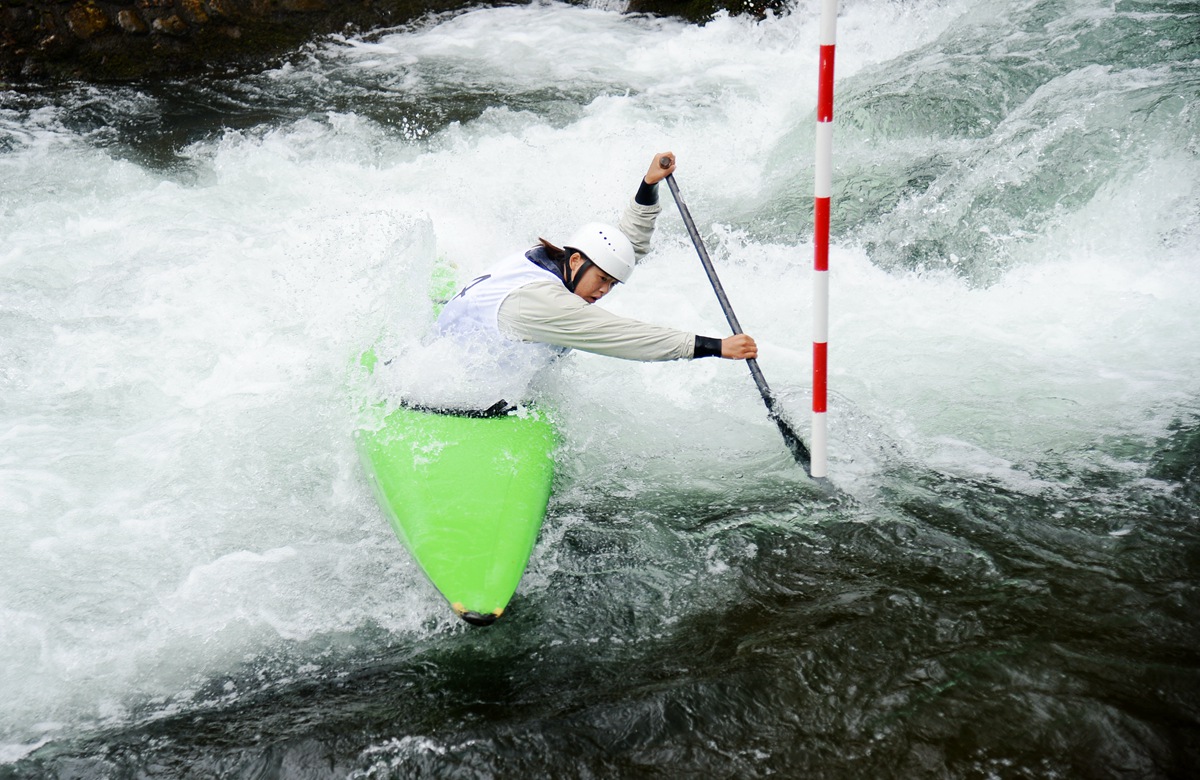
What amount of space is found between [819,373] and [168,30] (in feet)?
23.6

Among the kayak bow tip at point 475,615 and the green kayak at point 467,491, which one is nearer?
the kayak bow tip at point 475,615

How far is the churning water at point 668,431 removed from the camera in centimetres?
243

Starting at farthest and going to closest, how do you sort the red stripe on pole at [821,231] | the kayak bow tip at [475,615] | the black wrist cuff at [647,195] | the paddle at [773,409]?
the black wrist cuff at [647,195]
the paddle at [773,409]
the red stripe on pole at [821,231]
the kayak bow tip at [475,615]

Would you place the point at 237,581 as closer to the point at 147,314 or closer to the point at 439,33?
the point at 147,314

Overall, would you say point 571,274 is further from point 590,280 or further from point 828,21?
point 828,21

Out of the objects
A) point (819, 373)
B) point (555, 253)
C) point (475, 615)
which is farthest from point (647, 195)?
point (475, 615)

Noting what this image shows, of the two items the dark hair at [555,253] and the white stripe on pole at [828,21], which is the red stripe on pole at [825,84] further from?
the dark hair at [555,253]

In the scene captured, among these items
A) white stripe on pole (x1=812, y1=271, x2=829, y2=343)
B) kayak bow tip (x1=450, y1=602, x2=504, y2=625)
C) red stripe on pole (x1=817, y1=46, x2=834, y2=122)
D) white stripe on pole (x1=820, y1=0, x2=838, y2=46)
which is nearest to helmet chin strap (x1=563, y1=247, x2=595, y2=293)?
white stripe on pole (x1=812, y1=271, x2=829, y2=343)

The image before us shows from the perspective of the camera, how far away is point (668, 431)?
12.8 feet

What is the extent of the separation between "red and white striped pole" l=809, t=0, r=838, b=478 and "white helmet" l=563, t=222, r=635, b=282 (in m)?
0.65

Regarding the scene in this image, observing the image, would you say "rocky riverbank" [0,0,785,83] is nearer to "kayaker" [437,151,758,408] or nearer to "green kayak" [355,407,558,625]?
"kayaker" [437,151,758,408]

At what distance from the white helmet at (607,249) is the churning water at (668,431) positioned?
76 cm

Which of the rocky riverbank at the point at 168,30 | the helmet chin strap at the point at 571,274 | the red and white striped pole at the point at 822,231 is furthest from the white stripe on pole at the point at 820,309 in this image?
the rocky riverbank at the point at 168,30

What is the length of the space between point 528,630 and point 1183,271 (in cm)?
350
